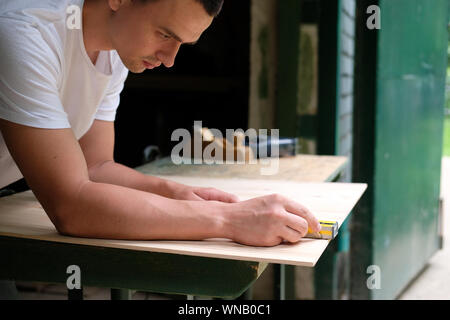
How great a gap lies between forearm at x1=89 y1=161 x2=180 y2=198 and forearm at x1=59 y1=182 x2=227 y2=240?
31 cm

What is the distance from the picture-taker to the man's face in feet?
4.47

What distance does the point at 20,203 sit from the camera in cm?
166

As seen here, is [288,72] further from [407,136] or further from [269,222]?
[269,222]

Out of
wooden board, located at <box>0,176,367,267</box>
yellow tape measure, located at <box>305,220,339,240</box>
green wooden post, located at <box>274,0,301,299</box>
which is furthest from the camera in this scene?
green wooden post, located at <box>274,0,301,299</box>

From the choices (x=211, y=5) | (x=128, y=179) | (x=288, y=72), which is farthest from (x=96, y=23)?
(x=288, y=72)

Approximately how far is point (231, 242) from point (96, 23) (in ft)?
2.15

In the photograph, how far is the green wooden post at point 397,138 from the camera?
321cm

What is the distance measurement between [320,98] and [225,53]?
1.79m

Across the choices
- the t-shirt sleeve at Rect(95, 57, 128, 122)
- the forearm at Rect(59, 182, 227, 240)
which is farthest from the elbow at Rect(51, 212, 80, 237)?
the t-shirt sleeve at Rect(95, 57, 128, 122)

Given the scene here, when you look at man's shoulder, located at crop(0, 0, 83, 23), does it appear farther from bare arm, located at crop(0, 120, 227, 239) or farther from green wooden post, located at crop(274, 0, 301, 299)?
green wooden post, located at crop(274, 0, 301, 299)

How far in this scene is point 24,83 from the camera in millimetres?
1259

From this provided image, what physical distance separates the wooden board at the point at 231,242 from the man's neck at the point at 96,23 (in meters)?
0.46

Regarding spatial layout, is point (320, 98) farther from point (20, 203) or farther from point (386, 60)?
point (20, 203)

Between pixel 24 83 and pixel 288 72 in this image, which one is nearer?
pixel 24 83
